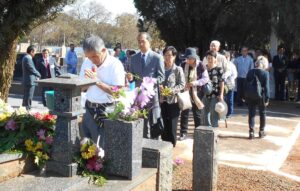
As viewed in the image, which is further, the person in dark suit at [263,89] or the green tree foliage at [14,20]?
the person in dark suit at [263,89]

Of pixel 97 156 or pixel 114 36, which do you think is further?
pixel 114 36

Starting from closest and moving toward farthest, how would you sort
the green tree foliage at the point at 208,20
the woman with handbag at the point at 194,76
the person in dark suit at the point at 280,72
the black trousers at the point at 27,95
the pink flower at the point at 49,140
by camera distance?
1. the pink flower at the point at 49,140
2. the woman with handbag at the point at 194,76
3. the black trousers at the point at 27,95
4. the person in dark suit at the point at 280,72
5. the green tree foliage at the point at 208,20

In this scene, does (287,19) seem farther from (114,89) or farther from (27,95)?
(114,89)

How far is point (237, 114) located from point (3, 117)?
871 cm

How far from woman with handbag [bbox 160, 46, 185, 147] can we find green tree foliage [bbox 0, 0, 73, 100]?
194 cm

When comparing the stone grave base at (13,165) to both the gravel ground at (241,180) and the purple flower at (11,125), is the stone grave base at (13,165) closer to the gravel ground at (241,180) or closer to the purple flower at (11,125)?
the purple flower at (11,125)

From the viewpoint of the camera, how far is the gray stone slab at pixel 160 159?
466cm

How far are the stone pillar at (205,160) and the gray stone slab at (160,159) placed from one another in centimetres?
73

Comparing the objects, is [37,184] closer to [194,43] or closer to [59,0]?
[59,0]

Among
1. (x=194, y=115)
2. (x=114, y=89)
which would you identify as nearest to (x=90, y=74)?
Answer: (x=114, y=89)

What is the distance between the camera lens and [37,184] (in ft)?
12.6

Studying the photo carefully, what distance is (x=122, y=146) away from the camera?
4.16m

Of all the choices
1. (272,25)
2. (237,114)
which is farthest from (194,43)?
(237,114)

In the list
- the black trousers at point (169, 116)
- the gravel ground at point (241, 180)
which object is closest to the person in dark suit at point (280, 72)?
the black trousers at point (169, 116)
